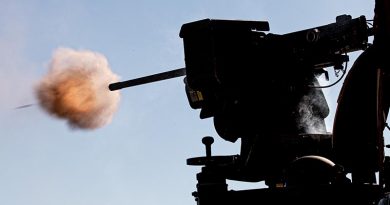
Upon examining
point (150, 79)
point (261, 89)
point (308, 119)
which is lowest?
point (308, 119)

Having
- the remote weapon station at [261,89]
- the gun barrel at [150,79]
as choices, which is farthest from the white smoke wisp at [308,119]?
the gun barrel at [150,79]

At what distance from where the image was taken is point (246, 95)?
7758 millimetres

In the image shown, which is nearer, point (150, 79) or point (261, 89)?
point (261, 89)

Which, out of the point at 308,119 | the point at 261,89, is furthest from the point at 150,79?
the point at 308,119

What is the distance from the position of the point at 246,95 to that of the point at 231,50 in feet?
2.38

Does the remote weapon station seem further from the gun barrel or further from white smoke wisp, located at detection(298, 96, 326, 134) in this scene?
the gun barrel

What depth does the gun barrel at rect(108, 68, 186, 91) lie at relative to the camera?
10.1 metres

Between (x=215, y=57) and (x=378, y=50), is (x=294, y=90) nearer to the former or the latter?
(x=215, y=57)

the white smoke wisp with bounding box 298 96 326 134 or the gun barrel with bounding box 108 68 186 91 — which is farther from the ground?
the gun barrel with bounding box 108 68 186 91

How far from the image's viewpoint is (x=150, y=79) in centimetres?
1059

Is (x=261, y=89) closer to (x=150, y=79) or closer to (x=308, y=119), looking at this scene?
(x=308, y=119)

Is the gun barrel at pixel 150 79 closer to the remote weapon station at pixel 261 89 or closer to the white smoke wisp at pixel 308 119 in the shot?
the remote weapon station at pixel 261 89

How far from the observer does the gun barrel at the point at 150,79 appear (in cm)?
1009

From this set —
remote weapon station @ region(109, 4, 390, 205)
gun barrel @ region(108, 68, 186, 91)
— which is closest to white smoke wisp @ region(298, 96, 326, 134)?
remote weapon station @ region(109, 4, 390, 205)
